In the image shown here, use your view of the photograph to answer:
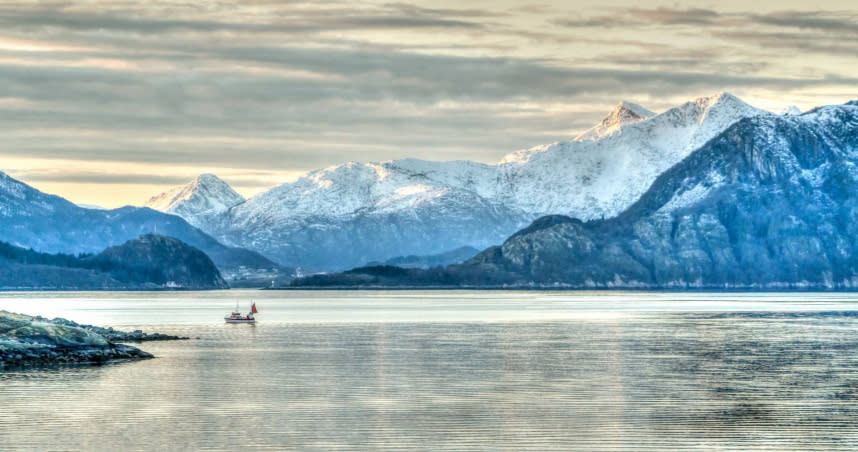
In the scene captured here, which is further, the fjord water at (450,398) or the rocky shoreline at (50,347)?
the rocky shoreline at (50,347)

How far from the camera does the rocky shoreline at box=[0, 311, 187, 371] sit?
123812 mm

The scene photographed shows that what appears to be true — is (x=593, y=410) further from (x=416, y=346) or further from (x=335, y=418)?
(x=416, y=346)

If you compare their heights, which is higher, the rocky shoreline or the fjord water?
the rocky shoreline

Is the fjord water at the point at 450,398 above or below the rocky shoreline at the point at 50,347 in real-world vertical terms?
below

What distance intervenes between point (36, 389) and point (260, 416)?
2465 centimetres

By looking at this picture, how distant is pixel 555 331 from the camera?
182 meters

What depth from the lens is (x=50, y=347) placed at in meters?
129

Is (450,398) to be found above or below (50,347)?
below

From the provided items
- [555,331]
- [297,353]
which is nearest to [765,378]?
[297,353]

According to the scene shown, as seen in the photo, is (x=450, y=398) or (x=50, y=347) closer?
(x=450, y=398)

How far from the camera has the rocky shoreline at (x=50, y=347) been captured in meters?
124

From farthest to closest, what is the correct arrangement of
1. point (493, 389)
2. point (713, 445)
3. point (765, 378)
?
point (765, 378) < point (493, 389) < point (713, 445)

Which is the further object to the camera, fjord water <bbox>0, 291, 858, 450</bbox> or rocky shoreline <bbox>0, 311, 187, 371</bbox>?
rocky shoreline <bbox>0, 311, 187, 371</bbox>

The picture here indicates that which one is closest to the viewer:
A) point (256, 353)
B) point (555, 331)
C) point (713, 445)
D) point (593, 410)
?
point (713, 445)
